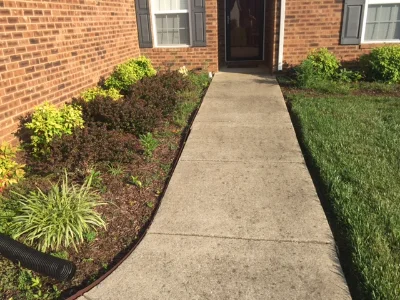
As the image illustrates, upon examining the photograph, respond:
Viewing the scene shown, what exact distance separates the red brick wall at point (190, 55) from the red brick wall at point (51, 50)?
1518mm

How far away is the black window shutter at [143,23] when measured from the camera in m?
8.70

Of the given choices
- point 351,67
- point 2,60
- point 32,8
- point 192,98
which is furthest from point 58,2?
point 351,67

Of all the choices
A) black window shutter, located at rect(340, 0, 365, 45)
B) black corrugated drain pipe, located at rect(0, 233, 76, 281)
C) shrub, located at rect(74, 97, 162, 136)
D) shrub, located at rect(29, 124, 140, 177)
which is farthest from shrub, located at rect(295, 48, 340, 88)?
black corrugated drain pipe, located at rect(0, 233, 76, 281)

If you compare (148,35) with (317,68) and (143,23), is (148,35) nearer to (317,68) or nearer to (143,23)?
(143,23)

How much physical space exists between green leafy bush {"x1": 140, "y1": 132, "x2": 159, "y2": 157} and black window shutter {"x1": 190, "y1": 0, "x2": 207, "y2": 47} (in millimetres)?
4667

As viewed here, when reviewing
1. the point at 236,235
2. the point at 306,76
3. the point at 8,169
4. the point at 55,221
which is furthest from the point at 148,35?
the point at 236,235

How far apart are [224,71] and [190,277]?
7.77 m

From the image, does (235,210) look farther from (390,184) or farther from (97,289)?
(390,184)

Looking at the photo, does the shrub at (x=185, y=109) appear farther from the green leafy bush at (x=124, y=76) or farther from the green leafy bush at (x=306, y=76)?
the green leafy bush at (x=306, y=76)

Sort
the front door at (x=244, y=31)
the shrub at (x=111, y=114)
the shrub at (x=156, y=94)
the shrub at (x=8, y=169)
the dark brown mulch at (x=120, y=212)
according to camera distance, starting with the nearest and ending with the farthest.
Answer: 1. the dark brown mulch at (x=120, y=212)
2. the shrub at (x=8, y=169)
3. the shrub at (x=111, y=114)
4. the shrub at (x=156, y=94)
5. the front door at (x=244, y=31)

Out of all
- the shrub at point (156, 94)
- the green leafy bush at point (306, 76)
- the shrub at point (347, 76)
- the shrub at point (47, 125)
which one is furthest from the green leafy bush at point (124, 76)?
the shrub at point (347, 76)

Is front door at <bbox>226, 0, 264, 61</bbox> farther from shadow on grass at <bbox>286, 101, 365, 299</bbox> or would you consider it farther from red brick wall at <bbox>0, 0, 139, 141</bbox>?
shadow on grass at <bbox>286, 101, 365, 299</bbox>

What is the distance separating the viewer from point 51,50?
5.19 metres

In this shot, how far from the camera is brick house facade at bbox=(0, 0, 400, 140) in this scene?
4.51 meters
